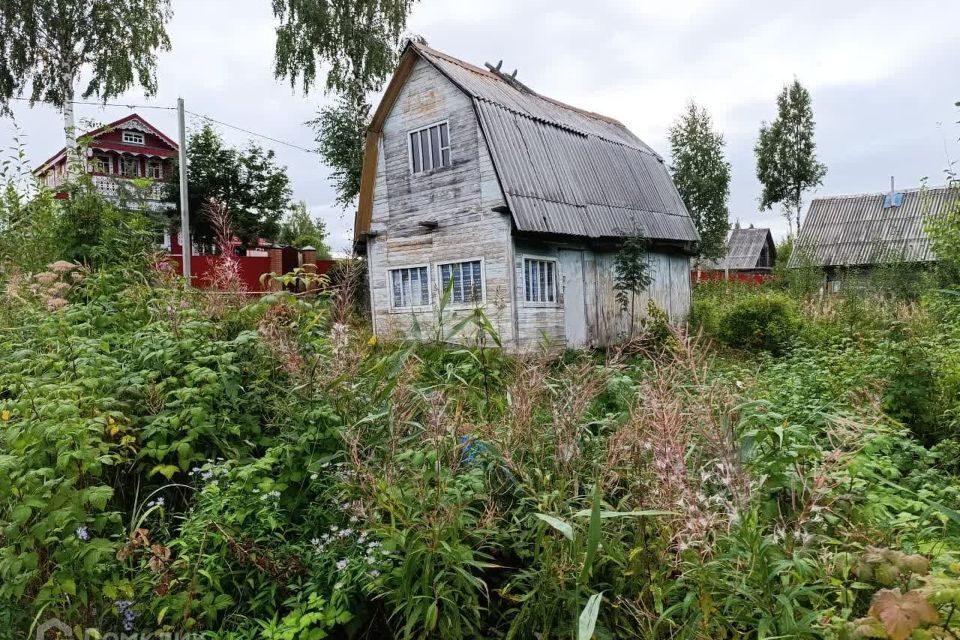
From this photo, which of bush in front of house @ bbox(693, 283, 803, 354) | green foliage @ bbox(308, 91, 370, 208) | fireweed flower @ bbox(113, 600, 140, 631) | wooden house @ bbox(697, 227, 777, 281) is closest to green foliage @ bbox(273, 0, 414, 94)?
green foliage @ bbox(308, 91, 370, 208)

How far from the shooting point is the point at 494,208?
10.2 m

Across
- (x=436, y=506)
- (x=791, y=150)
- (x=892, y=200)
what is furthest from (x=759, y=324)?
(x=791, y=150)

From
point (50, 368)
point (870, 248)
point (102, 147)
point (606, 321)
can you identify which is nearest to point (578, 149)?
point (606, 321)

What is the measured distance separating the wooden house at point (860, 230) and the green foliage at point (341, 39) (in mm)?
15263

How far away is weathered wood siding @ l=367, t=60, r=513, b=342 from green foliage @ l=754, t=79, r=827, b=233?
2383 cm

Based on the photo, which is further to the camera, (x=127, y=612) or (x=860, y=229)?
(x=860, y=229)

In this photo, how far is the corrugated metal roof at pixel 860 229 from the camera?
68.5 ft

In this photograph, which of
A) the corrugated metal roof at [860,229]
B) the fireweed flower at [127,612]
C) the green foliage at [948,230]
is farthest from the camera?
the corrugated metal roof at [860,229]

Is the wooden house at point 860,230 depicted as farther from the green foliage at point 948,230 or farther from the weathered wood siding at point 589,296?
the green foliage at point 948,230

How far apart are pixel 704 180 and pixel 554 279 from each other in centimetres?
1567

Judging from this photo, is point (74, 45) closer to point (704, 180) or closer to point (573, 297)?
point (573, 297)

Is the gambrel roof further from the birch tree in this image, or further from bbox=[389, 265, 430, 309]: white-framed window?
the birch tree

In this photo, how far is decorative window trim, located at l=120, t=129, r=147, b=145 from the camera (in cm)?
3237

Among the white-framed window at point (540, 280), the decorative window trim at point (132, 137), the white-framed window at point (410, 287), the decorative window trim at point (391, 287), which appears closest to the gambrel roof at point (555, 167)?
the white-framed window at point (540, 280)
